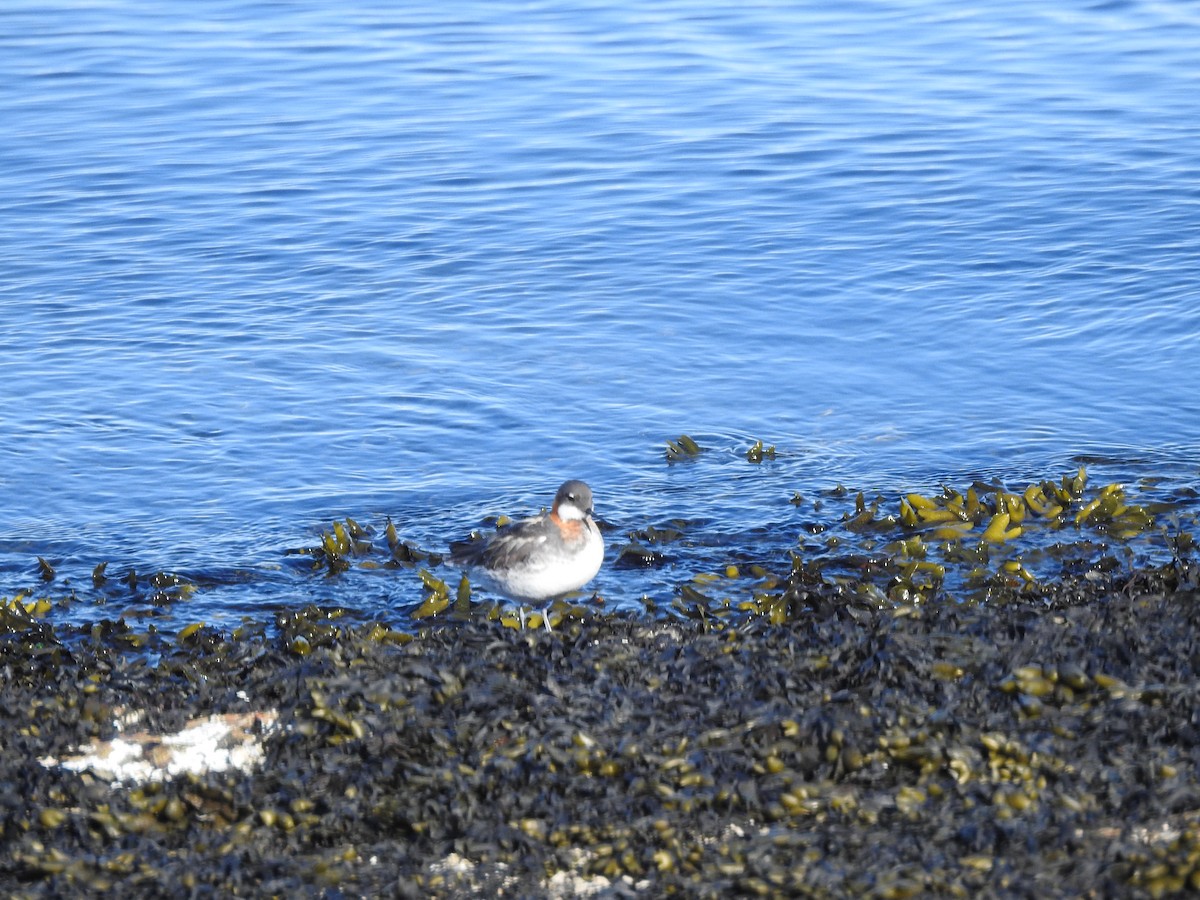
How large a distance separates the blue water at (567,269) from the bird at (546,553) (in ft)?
2.96

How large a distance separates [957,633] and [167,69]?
838 inches

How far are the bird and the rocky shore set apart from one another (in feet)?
1.63

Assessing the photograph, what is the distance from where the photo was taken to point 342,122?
2278 cm

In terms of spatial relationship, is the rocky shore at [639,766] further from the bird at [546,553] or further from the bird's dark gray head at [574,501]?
the bird's dark gray head at [574,501]

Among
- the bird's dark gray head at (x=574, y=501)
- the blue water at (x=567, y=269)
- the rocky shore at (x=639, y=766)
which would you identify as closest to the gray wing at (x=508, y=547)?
the bird's dark gray head at (x=574, y=501)

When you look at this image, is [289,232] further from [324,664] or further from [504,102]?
[324,664]

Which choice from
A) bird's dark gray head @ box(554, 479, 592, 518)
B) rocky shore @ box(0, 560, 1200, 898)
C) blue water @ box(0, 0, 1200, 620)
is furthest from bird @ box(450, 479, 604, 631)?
blue water @ box(0, 0, 1200, 620)

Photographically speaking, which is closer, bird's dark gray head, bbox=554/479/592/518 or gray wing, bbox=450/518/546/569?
gray wing, bbox=450/518/546/569

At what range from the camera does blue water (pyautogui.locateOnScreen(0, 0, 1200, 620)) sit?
1201 cm

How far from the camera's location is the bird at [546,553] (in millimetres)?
8477

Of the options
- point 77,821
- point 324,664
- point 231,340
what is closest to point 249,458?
point 231,340

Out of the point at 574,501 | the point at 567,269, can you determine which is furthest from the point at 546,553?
the point at 567,269

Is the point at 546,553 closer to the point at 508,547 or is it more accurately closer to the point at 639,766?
the point at 508,547

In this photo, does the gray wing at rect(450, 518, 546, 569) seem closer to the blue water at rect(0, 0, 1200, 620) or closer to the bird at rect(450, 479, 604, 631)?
the bird at rect(450, 479, 604, 631)
